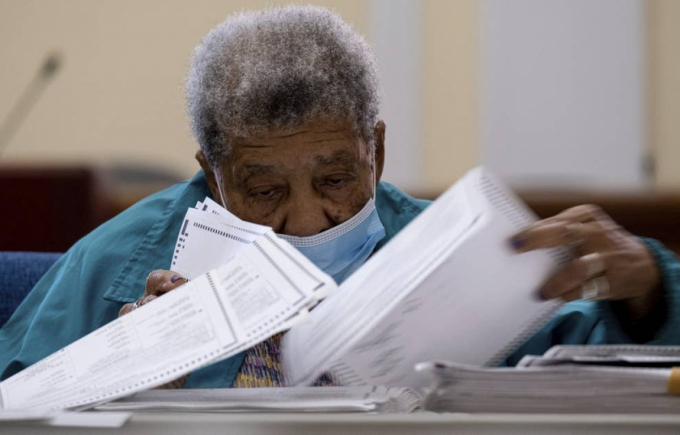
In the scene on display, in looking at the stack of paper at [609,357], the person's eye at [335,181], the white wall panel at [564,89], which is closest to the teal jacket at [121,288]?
the person's eye at [335,181]

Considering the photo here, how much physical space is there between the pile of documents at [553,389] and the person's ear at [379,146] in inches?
24.0

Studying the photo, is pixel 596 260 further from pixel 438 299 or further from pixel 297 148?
pixel 297 148

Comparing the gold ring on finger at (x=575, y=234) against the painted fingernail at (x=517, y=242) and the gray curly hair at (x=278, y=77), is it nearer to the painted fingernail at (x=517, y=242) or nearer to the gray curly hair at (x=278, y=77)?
the painted fingernail at (x=517, y=242)

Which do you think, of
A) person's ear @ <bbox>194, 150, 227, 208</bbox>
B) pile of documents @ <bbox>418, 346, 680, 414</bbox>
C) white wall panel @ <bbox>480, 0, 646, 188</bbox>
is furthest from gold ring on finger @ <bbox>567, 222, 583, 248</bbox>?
white wall panel @ <bbox>480, 0, 646, 188</bbox>

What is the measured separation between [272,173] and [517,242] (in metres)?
0.45

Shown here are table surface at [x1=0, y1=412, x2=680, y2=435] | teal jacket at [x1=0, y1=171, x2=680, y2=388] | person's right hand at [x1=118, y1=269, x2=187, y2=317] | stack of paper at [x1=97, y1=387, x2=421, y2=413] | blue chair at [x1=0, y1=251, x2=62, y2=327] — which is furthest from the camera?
blue chair at [x1=0, y1=251, x2=62, y2=327]

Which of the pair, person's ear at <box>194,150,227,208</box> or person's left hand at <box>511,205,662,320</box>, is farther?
person's ear at <box>194,150,227,208</box>

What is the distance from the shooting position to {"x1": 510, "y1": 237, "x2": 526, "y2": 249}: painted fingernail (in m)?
0.69

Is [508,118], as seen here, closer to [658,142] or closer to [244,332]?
[658,142]

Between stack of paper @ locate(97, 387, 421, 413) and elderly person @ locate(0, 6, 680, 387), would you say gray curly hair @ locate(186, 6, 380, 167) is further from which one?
stack of paper @ locate(97, 387, 421, 413)

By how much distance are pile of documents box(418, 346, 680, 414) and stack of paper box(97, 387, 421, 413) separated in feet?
0.19

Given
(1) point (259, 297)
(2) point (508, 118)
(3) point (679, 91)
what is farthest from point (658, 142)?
(1) point (259, 297)

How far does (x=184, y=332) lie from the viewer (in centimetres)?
73

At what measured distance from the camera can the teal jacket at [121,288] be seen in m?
1.01
